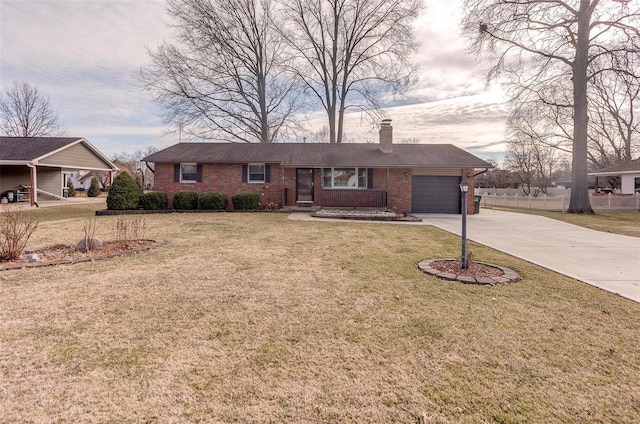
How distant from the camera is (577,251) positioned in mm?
7086

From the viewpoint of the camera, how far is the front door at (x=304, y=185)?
54.7 ft

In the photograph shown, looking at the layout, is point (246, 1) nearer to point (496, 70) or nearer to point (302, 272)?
point (496, 70)

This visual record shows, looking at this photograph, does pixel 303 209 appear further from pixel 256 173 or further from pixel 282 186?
pixel 256 173

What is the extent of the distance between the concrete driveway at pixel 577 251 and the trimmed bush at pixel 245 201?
9.10 meters

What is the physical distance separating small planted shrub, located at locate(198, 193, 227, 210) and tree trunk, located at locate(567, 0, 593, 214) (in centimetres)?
1985

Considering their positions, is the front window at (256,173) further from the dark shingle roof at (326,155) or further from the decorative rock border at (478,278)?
the decorative rock border at (478,278)

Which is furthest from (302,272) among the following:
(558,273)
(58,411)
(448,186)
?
(448,186)

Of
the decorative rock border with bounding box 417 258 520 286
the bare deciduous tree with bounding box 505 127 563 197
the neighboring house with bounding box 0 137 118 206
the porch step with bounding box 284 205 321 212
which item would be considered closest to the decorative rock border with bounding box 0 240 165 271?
the decorative rock border with bounding box 417 258 520 286

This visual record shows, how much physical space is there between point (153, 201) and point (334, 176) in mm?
9221

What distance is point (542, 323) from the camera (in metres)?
3.29

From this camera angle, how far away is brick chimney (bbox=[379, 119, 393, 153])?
1725 cm

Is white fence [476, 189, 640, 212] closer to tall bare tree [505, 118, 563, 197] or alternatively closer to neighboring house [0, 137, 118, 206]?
tall bare tree [505, 118, 563, 197]

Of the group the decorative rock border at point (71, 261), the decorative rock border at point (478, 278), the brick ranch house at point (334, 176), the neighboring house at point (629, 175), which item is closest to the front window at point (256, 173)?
the brick ranch house at point (334, 176)

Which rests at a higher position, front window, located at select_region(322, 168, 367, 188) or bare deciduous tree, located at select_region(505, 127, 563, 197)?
bare deciduous tree, located at select_region(505, 127, 563, 197)
